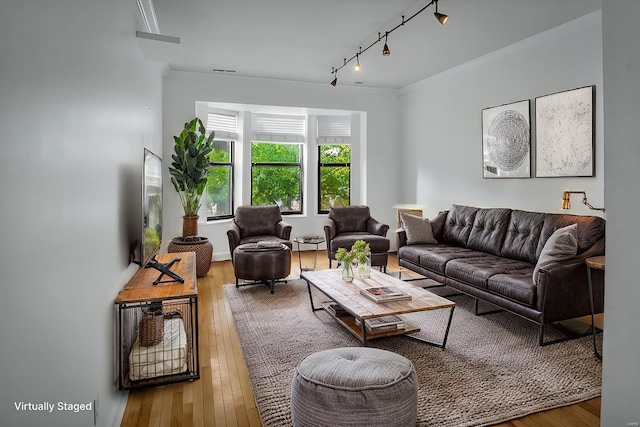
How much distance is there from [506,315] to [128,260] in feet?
10.7

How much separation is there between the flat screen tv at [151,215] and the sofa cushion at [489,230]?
3.26 meters

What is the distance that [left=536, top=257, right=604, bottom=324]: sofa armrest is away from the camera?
291 centimetres

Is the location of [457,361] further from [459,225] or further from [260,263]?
[459,225]

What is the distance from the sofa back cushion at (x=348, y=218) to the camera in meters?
5.80

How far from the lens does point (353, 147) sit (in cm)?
718

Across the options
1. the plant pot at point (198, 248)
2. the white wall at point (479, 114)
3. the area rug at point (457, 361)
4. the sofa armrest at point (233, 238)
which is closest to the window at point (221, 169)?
the plant pot at point (198, 248)

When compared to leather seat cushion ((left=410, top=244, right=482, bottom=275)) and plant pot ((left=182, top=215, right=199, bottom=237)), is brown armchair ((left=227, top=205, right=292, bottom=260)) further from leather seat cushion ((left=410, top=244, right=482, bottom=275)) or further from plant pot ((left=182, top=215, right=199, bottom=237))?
leather seat cushion ((left=410, top=244, right=482, bottom=275))

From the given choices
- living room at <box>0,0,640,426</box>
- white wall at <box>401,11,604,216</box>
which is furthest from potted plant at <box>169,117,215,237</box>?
white wall at <box>401,11,604,216</box>

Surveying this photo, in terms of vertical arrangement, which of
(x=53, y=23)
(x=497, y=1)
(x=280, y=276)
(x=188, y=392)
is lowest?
(x=188, y=392)

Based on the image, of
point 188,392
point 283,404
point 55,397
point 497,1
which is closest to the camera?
point 55,397

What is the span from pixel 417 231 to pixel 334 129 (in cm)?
307

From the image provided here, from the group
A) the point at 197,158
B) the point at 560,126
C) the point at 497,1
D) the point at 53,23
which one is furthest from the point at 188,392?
the point at 560,126

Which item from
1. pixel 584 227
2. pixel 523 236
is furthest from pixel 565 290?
pixel 523 236

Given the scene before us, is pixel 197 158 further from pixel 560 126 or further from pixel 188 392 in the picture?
pixel 560 126
